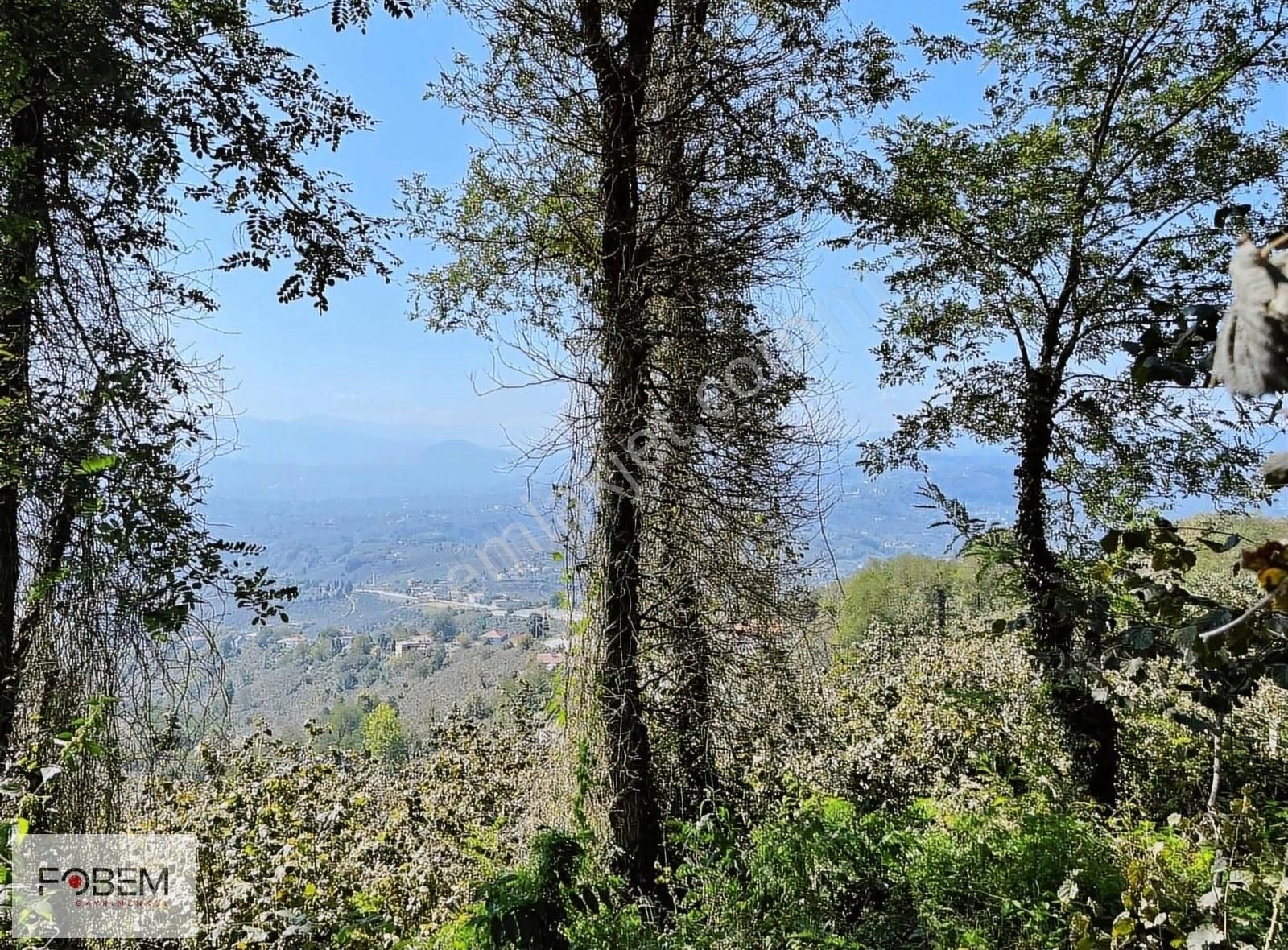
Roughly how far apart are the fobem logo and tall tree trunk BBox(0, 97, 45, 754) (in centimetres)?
30

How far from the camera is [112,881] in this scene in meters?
1.47

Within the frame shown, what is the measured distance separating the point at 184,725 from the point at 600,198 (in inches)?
70.0

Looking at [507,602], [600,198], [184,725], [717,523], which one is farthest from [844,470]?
[184,725]

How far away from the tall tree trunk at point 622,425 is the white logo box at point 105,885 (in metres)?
1.12

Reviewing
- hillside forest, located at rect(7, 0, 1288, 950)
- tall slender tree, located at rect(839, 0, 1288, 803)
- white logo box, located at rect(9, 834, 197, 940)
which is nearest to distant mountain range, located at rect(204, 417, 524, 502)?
hillside forest, located at rect(7, 0, 1288, 950)

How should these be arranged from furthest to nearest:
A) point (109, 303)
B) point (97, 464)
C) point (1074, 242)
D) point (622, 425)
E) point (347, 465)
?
1. point (347, 465)
2. point (1074, 242)
3. point (622, 425)
4. point (109, 303)
5. point (97, 464)

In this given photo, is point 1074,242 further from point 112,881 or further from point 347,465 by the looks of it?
point 347,465

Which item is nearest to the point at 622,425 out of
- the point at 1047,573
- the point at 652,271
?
the point at 652,271

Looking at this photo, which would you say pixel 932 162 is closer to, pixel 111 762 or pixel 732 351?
pixel 732 351

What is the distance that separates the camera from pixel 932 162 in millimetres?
2867

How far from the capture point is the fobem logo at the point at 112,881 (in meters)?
1.37

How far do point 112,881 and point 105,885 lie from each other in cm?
2

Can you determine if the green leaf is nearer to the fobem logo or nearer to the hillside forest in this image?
the hillside forest

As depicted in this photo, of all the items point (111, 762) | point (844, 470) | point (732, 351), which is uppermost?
point (732, 351)
